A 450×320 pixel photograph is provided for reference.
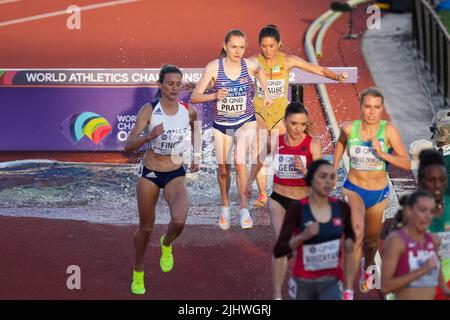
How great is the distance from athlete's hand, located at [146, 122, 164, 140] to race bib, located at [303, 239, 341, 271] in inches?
87.6

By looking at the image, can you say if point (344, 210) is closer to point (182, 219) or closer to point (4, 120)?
point (182, 219)

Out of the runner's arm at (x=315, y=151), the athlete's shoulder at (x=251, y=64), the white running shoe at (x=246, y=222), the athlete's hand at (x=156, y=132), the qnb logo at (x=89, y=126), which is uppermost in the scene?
the qnb logo at (x=89, y=126)

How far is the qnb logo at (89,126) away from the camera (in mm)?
16391

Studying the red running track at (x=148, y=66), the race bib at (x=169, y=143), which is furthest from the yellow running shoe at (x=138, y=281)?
the race bib at (x=169, y=143)

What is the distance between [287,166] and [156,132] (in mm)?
1224

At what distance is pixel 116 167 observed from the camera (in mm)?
16078

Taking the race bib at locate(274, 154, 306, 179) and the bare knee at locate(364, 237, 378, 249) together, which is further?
the bare knee at locate(364, 237, 378, 249)

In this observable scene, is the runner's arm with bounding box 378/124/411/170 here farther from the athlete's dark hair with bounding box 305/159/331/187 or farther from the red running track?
the athlete's dark hair with bounding box 305/159/331/187

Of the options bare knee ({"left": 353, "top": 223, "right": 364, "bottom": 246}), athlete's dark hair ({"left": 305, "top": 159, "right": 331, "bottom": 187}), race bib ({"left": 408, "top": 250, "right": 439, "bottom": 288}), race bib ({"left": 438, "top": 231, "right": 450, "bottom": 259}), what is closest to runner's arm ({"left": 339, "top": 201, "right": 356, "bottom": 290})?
athlete's dark hair ({"left": 305, "top": 159, "right": 331, "bottom": 187})

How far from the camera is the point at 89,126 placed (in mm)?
16422

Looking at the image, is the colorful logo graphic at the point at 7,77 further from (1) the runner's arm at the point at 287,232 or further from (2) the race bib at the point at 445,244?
(1) the runner's arm at the point at 287,232

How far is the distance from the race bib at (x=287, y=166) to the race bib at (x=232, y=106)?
6.72 ft

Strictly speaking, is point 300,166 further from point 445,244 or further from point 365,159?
point 445,244

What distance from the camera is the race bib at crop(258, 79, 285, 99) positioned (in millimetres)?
12352
